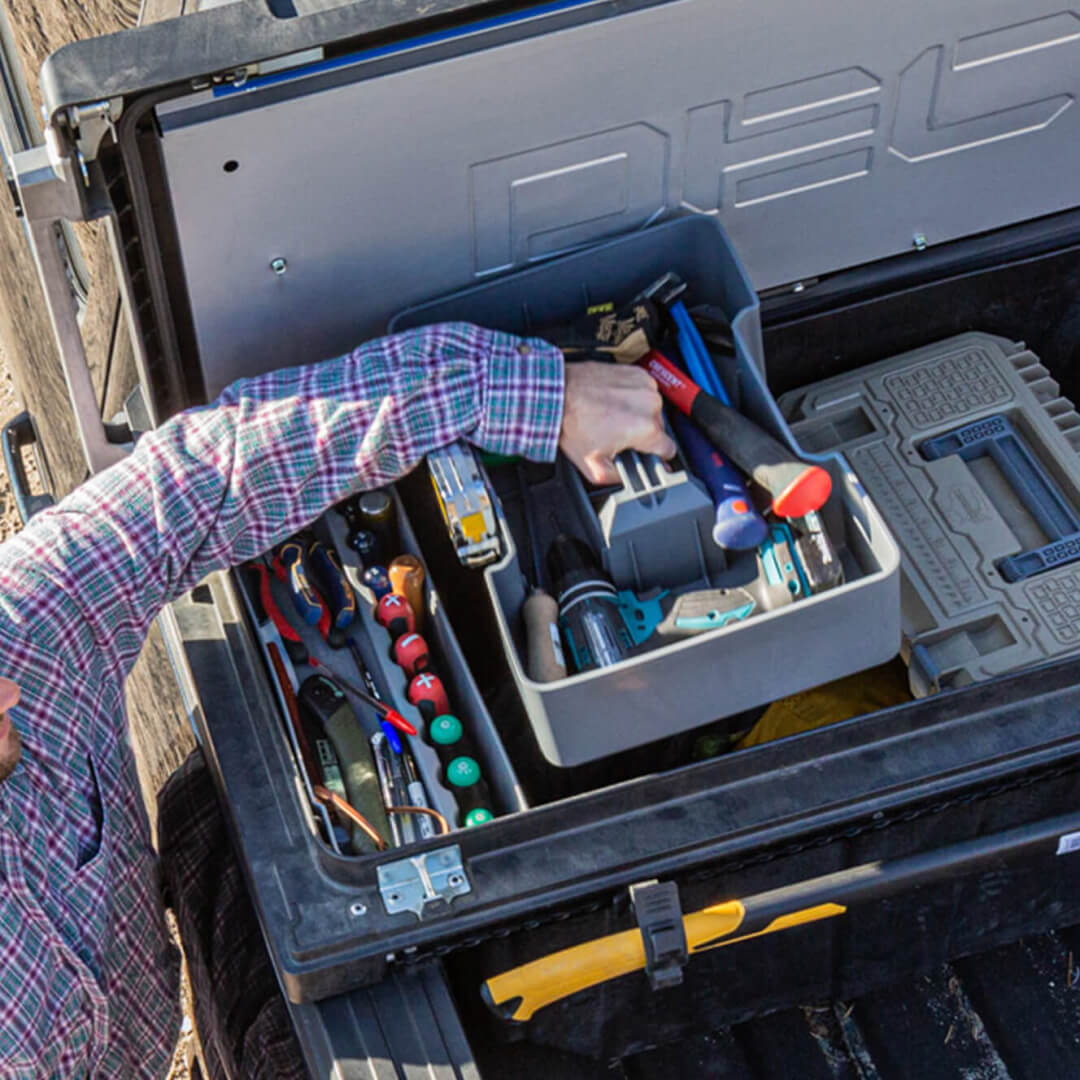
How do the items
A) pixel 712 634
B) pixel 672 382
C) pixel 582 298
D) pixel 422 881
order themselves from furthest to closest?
pixel 582 298, pixel 672 382, pixel 712 634, pixel 422 881

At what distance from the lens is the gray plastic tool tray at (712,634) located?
1.53m

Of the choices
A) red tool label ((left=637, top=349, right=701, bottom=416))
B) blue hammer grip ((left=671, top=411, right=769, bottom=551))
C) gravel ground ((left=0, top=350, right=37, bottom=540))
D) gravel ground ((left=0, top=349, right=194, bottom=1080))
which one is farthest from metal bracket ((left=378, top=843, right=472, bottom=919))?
gravel ground ((left=0, top=350, right=37, bottom=540))

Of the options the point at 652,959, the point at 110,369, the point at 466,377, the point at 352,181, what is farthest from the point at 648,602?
the point at 110,369

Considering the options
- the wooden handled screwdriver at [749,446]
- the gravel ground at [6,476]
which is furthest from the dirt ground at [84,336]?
the wooden handled screwdriver at [749,446]

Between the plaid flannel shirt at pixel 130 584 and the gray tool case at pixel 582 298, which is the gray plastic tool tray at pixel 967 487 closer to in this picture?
the gray tool case at pixel 582 298

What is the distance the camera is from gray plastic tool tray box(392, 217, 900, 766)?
1526 millimetres

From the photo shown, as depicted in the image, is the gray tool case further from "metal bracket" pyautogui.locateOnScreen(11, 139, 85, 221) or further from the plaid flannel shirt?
the plaid flannel shirt

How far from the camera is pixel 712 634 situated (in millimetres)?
1518

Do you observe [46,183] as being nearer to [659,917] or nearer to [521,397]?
[521,397]

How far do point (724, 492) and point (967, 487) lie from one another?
439mm

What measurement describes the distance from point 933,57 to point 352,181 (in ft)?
2.29

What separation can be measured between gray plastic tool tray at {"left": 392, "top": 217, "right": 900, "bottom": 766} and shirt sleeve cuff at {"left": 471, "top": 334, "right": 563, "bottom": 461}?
8 cm

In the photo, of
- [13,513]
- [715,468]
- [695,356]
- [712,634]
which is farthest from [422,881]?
[13,513]

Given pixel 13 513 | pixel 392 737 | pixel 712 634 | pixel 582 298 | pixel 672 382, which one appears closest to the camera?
pixel 712 634
